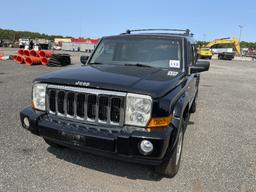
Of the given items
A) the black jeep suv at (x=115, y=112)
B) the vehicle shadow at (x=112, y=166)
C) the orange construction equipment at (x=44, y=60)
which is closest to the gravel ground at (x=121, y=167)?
the vehicle shadow at (x=112, y=166)

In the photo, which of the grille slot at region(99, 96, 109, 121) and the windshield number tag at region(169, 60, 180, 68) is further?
the windshield number tag at region(169, 60, 180, 68)

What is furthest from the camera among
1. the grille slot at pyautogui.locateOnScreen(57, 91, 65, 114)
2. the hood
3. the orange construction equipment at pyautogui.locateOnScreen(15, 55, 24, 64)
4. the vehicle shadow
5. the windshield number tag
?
the orange construction equipment at pyautogui.locateOnScreen(15, 55, 24, 64)

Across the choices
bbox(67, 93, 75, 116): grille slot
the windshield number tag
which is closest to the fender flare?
the windshield number tag

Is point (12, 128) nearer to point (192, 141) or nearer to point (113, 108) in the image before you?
point (113, 108)

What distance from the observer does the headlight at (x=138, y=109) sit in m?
3.09

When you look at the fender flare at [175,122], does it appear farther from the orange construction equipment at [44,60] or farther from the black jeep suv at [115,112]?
the orange construction equipment at [44,60]

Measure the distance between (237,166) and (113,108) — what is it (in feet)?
7.30

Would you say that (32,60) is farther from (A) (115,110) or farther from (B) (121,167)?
(A) (115,110)

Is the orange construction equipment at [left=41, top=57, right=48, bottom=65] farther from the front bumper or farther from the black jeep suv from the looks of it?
the front bumper

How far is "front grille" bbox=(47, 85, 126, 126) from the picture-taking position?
3.17 meters

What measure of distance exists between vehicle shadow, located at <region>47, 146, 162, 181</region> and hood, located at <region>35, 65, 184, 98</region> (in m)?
1.15

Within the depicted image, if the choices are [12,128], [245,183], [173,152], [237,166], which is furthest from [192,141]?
[12,128]

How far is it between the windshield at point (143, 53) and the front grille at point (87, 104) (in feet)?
4.37

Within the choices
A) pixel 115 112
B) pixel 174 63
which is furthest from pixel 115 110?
pixel 174 63
